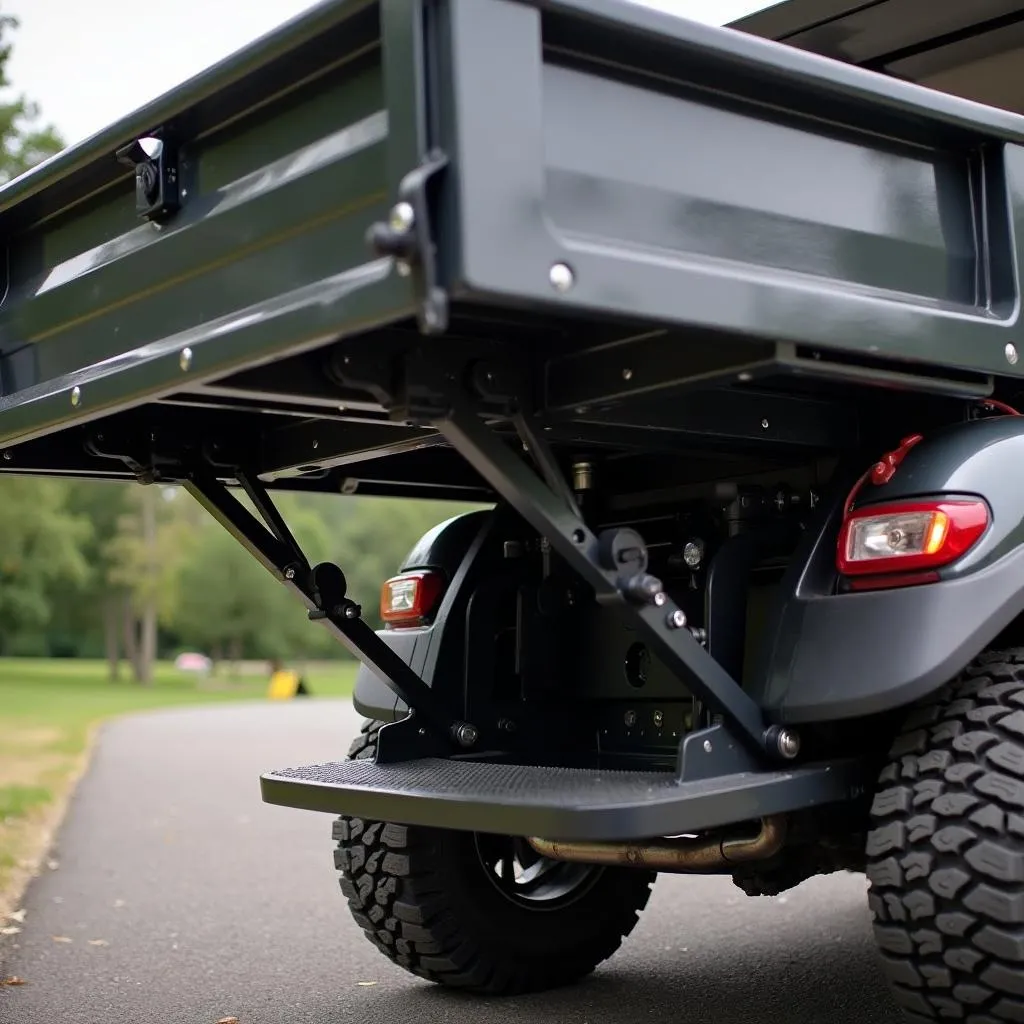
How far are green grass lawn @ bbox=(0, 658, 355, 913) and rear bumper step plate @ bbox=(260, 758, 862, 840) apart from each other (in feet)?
9.68

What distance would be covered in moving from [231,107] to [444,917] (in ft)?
7.64

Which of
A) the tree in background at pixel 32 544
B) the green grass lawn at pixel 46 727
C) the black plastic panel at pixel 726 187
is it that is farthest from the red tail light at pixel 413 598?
the tree in background at pixel 32 544

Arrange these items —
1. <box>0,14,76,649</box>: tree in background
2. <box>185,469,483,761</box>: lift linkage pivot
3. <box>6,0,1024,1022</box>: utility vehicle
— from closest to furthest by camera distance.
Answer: <box>6,0,1024,1022</box>: utility vehicle → <box>185,469,483,761</box>: lift linkage pivot → <box>0,14,76,649</box>: tree in background

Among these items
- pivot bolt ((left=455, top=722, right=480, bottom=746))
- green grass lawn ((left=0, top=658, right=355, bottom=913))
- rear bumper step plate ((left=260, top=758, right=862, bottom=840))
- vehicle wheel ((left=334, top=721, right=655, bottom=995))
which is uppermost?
pivot bolt ((left=455, top=722, right=480, bottom=746))

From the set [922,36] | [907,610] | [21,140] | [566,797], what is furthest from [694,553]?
[21,140]

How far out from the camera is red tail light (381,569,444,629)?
4.45 m

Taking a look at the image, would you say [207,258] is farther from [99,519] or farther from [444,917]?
[99,519]

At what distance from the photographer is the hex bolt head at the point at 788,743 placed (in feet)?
10.5

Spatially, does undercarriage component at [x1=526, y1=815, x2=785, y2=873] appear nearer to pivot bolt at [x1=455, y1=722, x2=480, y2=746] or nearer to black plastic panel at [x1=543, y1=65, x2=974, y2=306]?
pivot bolt at [x1=455, y1=722, x2=480, y2=746]

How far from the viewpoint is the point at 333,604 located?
4160 mm

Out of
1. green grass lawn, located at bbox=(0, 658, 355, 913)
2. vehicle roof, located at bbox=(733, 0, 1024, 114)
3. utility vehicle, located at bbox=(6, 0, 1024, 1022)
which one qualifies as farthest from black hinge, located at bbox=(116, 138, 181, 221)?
green grass lawn, located at bbox=(0, 658, 355, 913)

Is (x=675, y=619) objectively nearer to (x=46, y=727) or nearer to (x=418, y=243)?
(x=418, y=243)

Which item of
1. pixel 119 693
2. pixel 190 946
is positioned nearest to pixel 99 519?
pixel 119 693

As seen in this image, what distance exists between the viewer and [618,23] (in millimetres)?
2762
